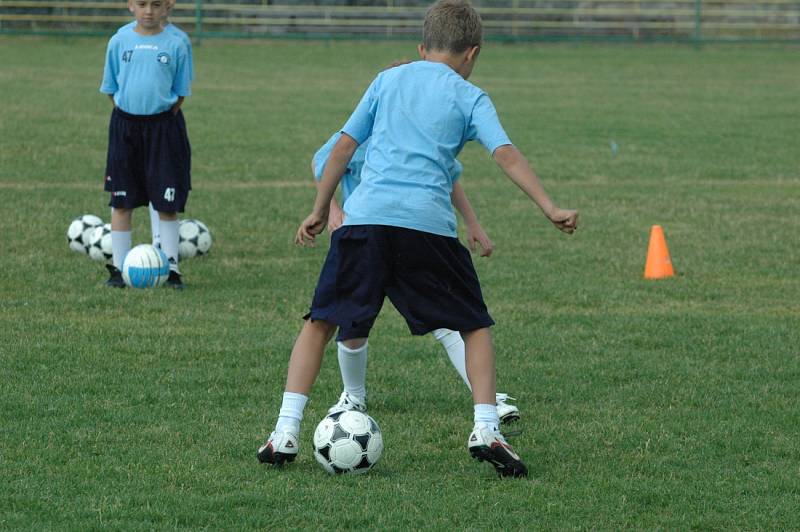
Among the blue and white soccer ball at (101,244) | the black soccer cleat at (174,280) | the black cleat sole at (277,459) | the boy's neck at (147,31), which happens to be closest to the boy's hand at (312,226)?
the black cleat sole at (277,459)

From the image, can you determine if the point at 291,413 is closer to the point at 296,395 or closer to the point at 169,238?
the point at 296,395

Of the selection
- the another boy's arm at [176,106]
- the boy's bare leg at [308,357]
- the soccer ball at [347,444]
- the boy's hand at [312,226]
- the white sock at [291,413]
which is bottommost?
the soccer ball at [347,444]

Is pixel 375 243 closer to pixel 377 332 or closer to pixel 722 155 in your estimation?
Answer: pixel 377 332

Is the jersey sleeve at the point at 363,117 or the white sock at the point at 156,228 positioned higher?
the jersey sleeve at the point at 363,117

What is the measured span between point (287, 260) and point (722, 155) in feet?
26.9

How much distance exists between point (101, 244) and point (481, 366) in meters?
5.07

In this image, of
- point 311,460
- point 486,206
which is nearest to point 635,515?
point 311,460

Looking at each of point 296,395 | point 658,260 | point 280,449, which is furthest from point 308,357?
point 658,260

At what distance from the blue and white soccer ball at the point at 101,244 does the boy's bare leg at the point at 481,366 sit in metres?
4.89

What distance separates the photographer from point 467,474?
4809 mm

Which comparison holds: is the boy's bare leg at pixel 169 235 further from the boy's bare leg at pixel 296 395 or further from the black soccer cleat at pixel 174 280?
the boy's bare leg at pixel 296 395

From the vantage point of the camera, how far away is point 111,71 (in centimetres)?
856

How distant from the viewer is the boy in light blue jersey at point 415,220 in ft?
15.5

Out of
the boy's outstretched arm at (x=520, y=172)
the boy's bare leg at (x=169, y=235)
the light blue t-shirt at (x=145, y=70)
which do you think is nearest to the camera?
the boy's outstretched arm at (x=520, y=172)
